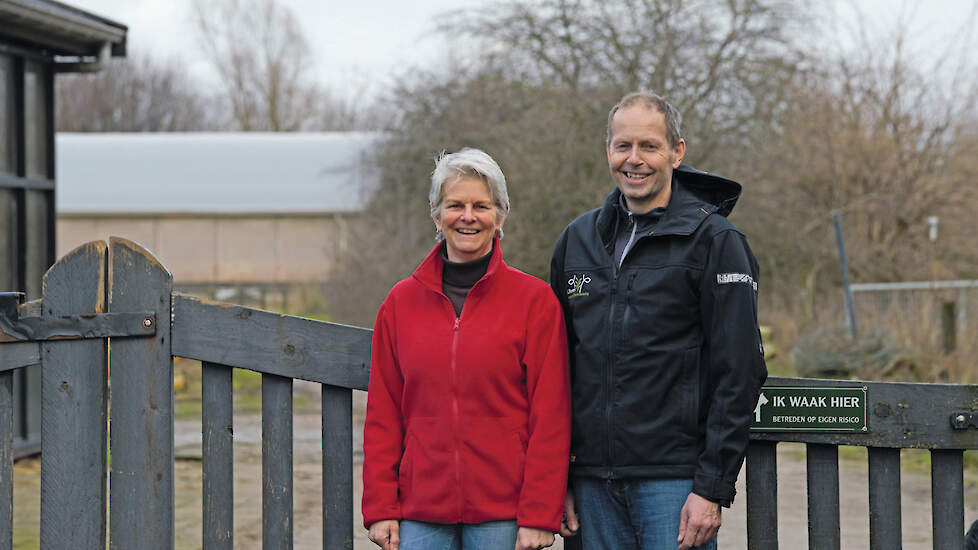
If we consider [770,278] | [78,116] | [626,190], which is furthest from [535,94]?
[78,116]

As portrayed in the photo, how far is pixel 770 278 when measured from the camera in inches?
569

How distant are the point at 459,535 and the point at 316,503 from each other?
13.4 ft

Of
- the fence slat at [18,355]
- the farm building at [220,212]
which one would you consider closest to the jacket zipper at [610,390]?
the fence slat at [18,355]

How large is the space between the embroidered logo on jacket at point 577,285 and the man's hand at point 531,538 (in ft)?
2.00

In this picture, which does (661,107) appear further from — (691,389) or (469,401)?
(469,401)

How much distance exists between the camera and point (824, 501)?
111 inches

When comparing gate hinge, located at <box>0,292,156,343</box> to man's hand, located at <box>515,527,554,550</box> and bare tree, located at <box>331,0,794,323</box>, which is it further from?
bare tree, located at <box>331,0,794,323</box>

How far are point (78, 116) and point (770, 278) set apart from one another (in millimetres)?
39729

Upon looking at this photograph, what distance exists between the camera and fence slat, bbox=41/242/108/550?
2.89m

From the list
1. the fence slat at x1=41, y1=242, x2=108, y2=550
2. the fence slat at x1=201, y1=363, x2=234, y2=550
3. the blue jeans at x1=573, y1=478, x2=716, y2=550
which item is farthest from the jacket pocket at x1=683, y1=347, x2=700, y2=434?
the fence slat at x1=41, y1=242, x2=108, y2=550

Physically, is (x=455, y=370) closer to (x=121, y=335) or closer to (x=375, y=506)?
(x=375, y=506)

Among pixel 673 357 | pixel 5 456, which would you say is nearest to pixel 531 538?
pixel 673 357

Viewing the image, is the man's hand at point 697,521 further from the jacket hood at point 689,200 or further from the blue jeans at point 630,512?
the jacket hood at point 689,200

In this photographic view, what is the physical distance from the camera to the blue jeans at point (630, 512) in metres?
2.63
